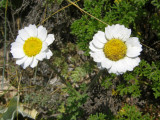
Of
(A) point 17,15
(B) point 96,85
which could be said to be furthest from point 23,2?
(B) point 96,85

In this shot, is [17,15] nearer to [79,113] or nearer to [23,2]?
[23,2]

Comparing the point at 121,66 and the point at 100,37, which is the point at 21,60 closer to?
the point at 100,37

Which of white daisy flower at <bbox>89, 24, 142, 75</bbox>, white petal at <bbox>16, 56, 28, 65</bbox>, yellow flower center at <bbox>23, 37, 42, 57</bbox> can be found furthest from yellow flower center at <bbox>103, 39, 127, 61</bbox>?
white petal at <bbox>16, 56, 28, 65</bbox>

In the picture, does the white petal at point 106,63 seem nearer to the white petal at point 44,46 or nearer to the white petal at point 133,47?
the white petal at point 133,47

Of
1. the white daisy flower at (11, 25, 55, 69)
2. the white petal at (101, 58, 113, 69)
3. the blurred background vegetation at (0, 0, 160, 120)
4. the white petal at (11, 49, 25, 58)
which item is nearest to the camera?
the white petal at (101, 58, 113, 69)

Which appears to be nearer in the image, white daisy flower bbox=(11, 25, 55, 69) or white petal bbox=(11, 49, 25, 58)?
white daisy flower bbox=(11, 25, 55, 69)

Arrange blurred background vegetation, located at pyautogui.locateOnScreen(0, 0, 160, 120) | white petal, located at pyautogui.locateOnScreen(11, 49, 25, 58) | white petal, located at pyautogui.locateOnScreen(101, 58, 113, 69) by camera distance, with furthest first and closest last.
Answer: blurred background vegetation, located at pyautogui.locateOnScreen(0, 0, 160, 120)
white petal, located at pyautogui.locateOnScreen(11, 49, 25, 58)
white petal, located at pyautogui.locateOnScreen(101, 58, 113, 69)

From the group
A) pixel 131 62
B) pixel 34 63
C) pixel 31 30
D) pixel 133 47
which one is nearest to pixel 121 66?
pixel 131 62

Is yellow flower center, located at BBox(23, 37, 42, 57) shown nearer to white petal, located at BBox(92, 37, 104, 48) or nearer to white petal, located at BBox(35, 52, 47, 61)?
white petal, located at BBox(35, 52, 47, 61)
